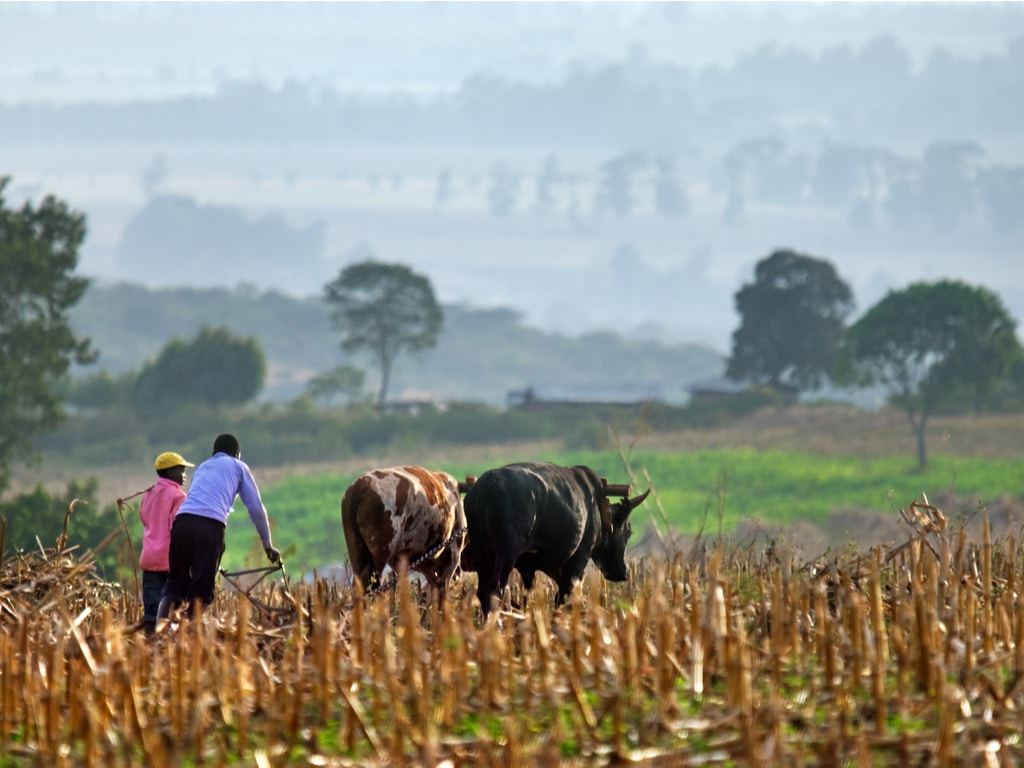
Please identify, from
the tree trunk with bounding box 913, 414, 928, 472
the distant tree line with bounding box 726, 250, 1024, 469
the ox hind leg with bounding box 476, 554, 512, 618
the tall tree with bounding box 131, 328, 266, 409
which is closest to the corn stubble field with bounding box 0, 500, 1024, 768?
the ox hind leg with bounding box 476, 554, 512, 618

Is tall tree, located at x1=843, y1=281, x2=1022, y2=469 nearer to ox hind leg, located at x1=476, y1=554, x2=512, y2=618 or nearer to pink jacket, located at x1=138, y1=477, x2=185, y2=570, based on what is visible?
ox hind leg, located at x1=476, y1=554, x2=512, y2=618

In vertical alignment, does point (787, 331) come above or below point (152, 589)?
above

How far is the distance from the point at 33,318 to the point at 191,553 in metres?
34.4

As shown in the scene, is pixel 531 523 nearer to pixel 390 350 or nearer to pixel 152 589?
pixel 152 589

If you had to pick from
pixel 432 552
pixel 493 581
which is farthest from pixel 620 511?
pixel 432 552

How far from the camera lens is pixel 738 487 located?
57.5 meters

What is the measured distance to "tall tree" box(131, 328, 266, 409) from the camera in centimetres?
8125

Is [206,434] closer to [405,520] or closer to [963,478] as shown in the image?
[963,478]

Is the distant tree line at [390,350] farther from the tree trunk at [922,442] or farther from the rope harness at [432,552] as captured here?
the rope harness at [432,552]

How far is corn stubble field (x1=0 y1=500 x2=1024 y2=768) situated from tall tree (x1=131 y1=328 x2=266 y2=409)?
7224 centimetres

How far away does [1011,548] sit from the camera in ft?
42.4

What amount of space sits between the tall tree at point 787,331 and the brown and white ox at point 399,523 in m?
69.9

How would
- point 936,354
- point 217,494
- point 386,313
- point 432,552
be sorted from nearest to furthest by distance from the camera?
point 217,494, point 432,552, point 936,354, point 386,313

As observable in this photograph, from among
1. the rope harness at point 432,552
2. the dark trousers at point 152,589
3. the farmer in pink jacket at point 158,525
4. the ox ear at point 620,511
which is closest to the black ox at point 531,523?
the rope harness at point 432,552
